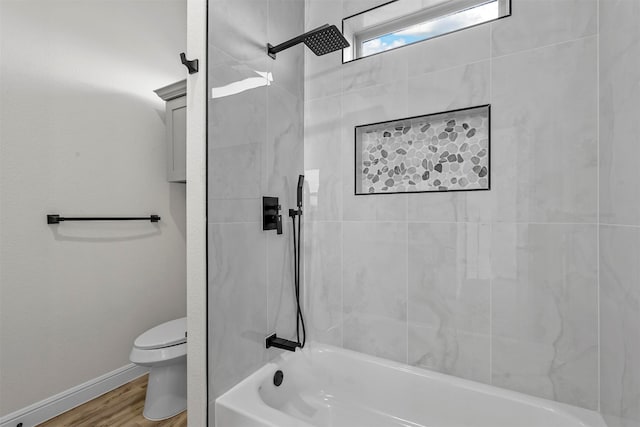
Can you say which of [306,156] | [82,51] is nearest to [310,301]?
[306,156]

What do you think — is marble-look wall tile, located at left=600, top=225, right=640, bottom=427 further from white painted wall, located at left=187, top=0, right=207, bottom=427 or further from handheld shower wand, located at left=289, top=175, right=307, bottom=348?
white painted wall, located at left=187, top=0, right=207, bottom=427

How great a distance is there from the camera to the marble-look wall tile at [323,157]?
5.61 ft

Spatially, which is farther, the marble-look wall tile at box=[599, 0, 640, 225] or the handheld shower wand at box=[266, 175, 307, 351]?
the handheld shower wand at box=[266, 175, 307, 351]

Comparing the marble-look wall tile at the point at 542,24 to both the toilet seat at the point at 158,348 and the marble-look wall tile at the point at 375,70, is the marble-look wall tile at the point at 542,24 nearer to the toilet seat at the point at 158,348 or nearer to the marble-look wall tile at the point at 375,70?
the marble-look wall tile at the point at 375,70

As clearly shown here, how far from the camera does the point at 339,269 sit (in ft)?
5.62

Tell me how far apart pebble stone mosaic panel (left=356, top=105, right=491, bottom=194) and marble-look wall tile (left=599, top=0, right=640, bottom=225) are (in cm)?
38

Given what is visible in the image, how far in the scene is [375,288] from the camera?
5.26 ft

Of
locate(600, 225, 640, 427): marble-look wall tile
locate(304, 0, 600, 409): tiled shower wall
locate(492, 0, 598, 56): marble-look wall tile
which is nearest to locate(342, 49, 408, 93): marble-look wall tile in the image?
locate(304, 0, 600, 409): tiled shower wall

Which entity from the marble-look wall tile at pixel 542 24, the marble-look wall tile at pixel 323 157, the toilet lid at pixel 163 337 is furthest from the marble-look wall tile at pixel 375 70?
the toilet lid at pixel 163 337

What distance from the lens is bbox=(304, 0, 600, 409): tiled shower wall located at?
3.91ft

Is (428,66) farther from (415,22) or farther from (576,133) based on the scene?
(576,133)

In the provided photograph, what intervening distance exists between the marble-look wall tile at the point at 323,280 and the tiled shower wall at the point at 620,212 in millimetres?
1103

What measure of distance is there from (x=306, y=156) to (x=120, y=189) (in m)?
1.43

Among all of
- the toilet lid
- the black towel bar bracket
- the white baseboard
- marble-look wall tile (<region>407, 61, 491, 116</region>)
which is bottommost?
the white baseboard
